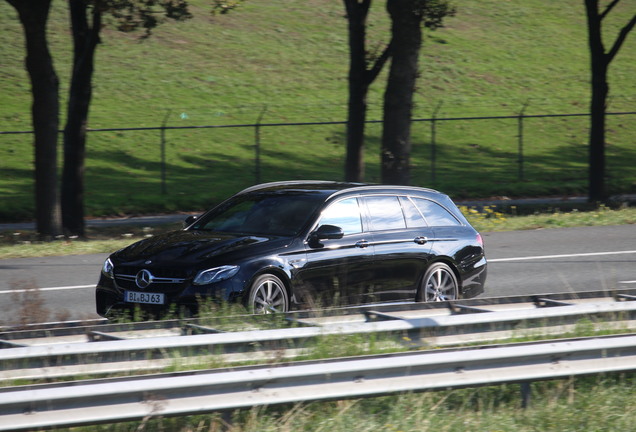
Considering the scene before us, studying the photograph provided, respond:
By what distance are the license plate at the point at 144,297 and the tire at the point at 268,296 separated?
2.64 ft

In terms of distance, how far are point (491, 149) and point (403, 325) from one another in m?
27.6

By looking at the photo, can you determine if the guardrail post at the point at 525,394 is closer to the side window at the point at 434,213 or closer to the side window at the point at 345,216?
the side window at the point at 345,216

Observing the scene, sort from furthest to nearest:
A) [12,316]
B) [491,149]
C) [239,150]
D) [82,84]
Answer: [491,149] < [239,150] < [82,84] < [12,316]

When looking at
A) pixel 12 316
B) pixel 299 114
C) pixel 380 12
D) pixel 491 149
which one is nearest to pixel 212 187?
pixel 299 114

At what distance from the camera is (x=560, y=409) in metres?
5.70

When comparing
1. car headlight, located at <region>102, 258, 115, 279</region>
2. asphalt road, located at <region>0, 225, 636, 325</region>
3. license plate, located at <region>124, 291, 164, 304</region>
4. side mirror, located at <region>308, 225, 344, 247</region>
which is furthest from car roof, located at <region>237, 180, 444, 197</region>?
asphalt road, located at <region>0, 225, 636, 325</region>

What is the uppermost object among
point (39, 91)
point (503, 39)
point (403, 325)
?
point (503, 39)

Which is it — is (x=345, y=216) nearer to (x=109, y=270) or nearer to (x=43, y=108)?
(x=109, y=270)

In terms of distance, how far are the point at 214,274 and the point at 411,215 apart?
263 centimetres

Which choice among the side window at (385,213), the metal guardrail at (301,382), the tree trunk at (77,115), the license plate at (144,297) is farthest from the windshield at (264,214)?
the tree trunk at (77,115)

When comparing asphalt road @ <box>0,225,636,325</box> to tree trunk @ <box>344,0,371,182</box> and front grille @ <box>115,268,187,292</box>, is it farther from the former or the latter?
tree trunk @ <box>344,0,371,182</box>

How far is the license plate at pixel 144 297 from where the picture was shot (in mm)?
8031

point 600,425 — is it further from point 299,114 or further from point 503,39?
point 503,39

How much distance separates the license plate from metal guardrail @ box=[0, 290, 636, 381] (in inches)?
71.0
